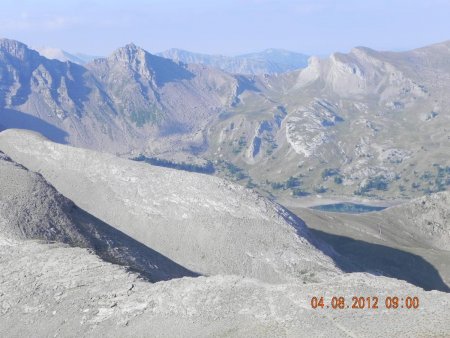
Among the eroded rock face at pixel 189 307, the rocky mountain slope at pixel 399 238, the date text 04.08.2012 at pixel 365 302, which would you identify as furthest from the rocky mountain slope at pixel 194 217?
the date text 04.08.2012 at pixel 365 302

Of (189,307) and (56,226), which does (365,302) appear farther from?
(56,226)

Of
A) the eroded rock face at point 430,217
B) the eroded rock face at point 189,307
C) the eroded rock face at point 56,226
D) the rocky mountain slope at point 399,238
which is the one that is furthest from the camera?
the eroded rock face at point 430,217

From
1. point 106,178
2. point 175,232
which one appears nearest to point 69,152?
point 106,178

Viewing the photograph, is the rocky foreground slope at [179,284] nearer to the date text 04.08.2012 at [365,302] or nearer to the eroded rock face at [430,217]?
the date text 04.08.2012 at [365,302]

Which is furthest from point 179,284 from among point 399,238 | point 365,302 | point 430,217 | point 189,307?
point 430,217

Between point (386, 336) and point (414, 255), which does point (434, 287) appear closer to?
point (414, 255)
